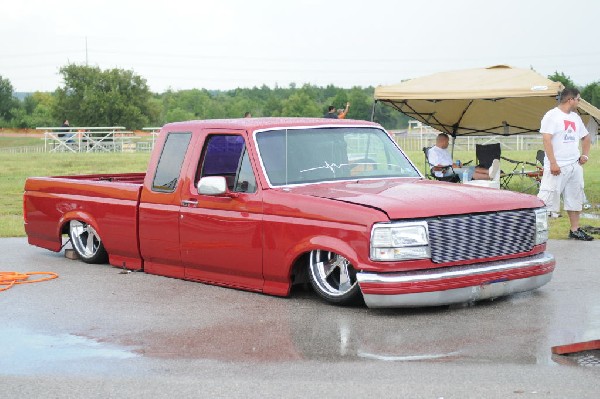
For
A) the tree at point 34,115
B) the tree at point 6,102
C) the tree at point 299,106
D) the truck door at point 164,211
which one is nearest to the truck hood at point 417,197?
the truck door at point 164,211

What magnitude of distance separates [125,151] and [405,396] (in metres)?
47.5

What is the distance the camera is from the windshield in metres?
9.22

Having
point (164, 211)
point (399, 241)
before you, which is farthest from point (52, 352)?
point (164, 211)

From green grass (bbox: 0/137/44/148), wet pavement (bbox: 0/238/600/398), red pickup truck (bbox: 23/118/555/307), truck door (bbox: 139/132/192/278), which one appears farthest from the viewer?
green grass (bbox: 0/137/44/148)

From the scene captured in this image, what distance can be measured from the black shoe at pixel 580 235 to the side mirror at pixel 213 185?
5727 mm

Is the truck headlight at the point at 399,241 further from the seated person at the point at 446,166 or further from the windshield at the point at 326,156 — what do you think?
the seated person at the point at 446,166

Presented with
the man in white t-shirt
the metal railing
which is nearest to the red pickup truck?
the man in white t-shirt

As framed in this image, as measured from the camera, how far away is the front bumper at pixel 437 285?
7.89 m

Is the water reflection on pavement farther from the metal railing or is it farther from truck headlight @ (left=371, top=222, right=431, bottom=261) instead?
the metal railing

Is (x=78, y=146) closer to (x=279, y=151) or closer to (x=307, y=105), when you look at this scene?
(x=279, y=151)

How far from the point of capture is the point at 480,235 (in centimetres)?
827

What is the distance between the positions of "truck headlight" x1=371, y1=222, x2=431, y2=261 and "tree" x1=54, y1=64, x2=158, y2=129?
307 ft

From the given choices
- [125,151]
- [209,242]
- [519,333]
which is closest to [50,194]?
[209,242]

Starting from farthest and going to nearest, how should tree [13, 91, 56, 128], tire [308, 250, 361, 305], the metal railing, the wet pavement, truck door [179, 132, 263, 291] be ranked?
tree [13, 91, 56, 128], the metal railing, truck door [179, 132, 263, 291], tire [308, 250, 361, 305], the wet pavement
